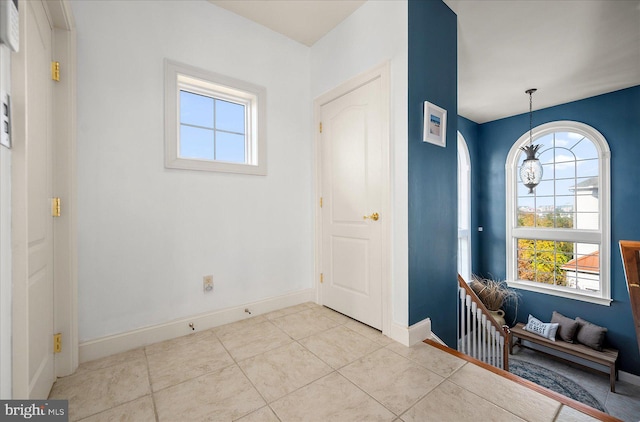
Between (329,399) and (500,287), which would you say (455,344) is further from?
(500,287)

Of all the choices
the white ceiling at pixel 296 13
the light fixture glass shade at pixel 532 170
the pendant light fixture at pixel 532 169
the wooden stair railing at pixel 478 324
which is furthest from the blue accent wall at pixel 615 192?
the white ceiling at pixel 296 13

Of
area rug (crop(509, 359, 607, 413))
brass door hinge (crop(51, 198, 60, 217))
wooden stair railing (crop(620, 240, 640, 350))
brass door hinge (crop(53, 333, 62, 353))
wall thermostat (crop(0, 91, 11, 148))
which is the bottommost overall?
area rug (crop(509, 359, 607, 413))

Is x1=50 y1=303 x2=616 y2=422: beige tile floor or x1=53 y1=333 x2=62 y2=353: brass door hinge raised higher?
x1=53 y1=333 x2=62 y2=353: brass door hinge

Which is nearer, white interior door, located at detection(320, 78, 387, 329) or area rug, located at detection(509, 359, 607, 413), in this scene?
white interior door, located at detection(320, 78, 387, 329)

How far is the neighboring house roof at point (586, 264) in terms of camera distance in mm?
4305

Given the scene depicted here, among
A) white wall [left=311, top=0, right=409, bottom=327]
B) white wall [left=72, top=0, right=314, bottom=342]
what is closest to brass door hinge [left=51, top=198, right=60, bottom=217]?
white wall [left=72, top=0, right=314, bottom=342]

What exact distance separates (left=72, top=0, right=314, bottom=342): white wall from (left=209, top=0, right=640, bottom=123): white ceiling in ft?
1.24

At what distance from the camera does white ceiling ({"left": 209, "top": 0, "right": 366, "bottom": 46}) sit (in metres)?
2.32

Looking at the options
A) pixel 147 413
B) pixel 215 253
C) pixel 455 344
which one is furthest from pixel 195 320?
pixel 455 344

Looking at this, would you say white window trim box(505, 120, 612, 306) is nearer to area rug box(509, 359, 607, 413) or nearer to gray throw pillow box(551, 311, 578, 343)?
gray throw pillow box(551, 311, 578, 343)

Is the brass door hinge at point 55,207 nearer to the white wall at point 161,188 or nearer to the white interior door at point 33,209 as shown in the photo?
the white interior door at point 33,209

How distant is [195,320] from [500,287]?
5428 millimetres

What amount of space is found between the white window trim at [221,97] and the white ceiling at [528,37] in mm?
672

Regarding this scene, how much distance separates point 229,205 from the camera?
7.76 ft
